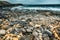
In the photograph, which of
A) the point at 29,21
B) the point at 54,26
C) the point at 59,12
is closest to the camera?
the point at 54,26

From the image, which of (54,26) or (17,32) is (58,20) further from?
(17,32)

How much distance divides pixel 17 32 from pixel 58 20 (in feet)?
4.43

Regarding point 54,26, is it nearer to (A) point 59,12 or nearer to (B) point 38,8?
(A) point 59,12

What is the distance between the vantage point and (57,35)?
11.1 ft

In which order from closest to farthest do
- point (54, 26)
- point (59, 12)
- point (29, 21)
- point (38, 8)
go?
point (54, 26)
point (29, 21)
point (59, 12)
point (38, 8)

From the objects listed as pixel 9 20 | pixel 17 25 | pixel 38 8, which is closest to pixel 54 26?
pixel 17 25

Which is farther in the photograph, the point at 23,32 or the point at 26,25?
the point at 26,25

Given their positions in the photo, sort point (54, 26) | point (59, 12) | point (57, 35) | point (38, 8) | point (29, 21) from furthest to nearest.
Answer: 1. point (38, 8)
2. point (59, 12)
3. point (29, 21)
4. point (54, 26)
5. point (57, 35)

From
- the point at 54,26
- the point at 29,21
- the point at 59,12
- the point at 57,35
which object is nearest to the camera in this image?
the point at 57,35

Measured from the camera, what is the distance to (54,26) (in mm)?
3768

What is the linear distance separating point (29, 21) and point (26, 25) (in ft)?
1.15

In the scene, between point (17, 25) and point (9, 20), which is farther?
point (9, 20)

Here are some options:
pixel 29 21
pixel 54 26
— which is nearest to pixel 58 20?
pixel 54 26

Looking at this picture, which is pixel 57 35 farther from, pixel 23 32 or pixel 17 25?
pixel 17 25
